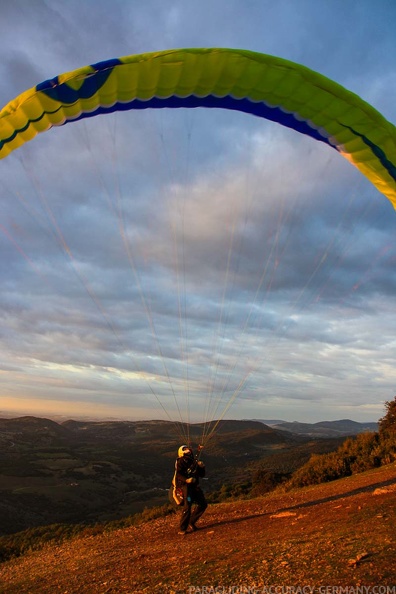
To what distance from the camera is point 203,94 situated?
7.65 metres

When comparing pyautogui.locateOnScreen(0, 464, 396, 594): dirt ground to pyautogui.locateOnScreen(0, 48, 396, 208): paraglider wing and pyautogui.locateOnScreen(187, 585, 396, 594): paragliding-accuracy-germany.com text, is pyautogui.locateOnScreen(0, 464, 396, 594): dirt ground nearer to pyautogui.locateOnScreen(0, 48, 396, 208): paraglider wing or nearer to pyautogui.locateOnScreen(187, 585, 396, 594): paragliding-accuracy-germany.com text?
pyautogui.locateOnScreen(187, 585, 396, 594): paragliding-accuracy-germany.com text

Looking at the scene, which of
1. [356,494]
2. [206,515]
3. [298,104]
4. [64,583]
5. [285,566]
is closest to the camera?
[285,566]

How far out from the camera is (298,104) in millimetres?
7691

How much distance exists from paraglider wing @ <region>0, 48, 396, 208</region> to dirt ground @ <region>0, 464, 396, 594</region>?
6.56m

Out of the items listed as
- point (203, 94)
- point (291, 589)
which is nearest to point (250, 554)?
point (291, 589)

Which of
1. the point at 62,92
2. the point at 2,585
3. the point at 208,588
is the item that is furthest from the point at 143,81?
the point at 2,585

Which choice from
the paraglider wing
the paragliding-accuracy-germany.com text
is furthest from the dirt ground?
the paraglider wing

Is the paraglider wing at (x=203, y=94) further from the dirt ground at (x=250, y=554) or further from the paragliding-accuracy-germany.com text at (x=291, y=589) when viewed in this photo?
the paragliding-accuracy-germany.com text at (x=291, y=589)

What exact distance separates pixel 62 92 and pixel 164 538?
9.71m

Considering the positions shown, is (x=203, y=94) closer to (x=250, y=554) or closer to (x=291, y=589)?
(x=291, y=589)

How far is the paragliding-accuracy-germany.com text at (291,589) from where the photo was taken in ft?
14.6

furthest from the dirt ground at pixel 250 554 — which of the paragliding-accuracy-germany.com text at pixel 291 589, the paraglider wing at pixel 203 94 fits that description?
the paraglider wing at pixel 203 94

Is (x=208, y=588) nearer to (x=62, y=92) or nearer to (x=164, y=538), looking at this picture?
(x=164, y=538)

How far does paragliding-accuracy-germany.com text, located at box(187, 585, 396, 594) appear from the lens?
4445mm
